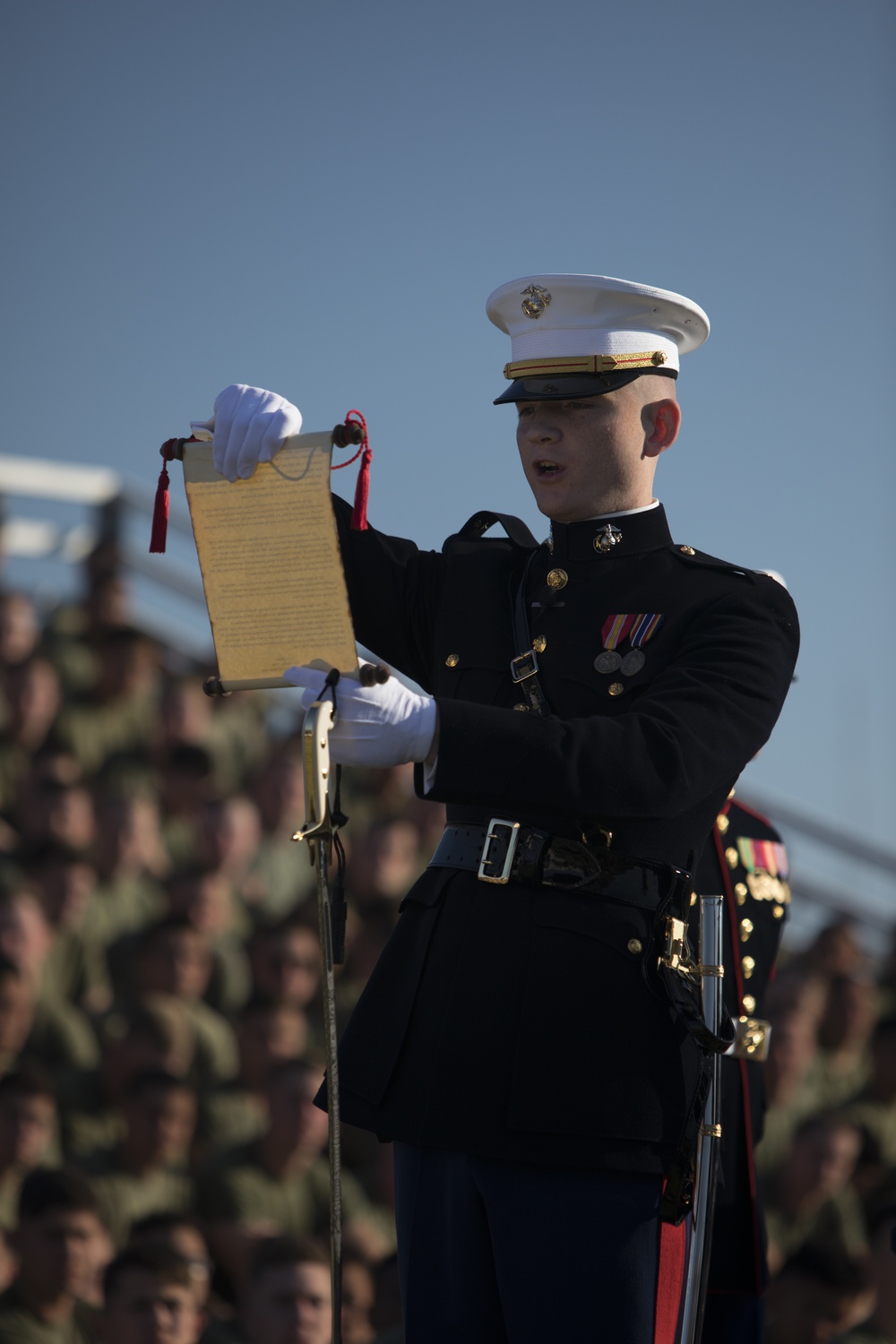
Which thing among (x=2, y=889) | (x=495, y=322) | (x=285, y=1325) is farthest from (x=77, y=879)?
(x=495, y=322)

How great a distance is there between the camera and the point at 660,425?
2557 mm

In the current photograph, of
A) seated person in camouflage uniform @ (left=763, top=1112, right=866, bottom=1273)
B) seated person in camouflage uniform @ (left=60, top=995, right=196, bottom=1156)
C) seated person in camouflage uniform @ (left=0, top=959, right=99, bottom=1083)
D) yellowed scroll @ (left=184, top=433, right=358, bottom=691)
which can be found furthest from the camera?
seated person in camouflage uniform @ (left=763, top=1112, right=866, bottom=1273)

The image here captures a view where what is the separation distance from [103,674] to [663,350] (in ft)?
17.3

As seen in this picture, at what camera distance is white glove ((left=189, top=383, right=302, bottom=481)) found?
232cm

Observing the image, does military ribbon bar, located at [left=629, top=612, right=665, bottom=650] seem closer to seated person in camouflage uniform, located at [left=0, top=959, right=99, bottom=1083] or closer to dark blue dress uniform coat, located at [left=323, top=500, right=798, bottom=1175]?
dark blue dress uniform coat, located at [left=323, top=500, right=798, bottom=1175]

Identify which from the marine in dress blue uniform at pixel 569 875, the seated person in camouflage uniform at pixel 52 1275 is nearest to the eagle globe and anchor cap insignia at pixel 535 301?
the marine in dress blue uniform at pixel 569 875

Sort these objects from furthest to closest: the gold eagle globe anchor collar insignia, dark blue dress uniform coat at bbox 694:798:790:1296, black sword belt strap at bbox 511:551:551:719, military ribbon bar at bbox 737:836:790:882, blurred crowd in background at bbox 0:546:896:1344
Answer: blurred crowd in background at bbox 0:546:896:1344, military ribbon bar at bbox 737:836:790:882, dark blue dress uniform coat at bbox 694:798:790:1296, the gold eagle globe anchor collar insignia, black sword belt strap at bbox 511:551:551:719

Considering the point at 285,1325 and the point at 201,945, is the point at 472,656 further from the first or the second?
the point at 201,945

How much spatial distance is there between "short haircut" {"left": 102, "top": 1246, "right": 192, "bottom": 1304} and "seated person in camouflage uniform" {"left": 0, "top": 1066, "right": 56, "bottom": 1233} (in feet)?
2.29

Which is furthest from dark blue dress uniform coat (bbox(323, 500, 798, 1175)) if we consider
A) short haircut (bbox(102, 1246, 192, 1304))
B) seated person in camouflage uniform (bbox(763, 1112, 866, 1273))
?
seated person in camouflage uniform (bbox(763, 1112, 866, 1273))

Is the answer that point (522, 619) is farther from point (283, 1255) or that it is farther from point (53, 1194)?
point (53, 1194)

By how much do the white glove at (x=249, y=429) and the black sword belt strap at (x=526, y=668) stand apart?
17.4 inches

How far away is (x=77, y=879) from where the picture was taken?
6.18 metres

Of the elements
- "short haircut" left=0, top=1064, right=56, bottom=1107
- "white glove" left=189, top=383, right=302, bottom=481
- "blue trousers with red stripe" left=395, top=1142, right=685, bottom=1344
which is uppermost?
"white glove" left=189, top=383, right=302, bottom=481
